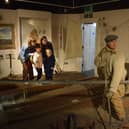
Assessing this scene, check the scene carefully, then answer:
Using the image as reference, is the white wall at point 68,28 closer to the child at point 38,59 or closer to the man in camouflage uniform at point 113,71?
the child at point 38,59

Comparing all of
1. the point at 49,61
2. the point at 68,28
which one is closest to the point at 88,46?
the point at 68,28

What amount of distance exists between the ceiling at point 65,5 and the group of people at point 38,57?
4.73 feet

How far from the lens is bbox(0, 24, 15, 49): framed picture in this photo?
843cm

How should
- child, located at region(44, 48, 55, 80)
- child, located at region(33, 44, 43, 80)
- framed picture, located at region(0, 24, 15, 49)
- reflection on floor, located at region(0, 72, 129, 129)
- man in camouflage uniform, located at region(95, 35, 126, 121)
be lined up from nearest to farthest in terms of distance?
man in camouflage uniform, located at region(95, 35, 126, 121), reflection on floor, located at region(0, 72, 129, 129), child, located at region(44, 48, 55, 80), child, located at region(33, 44, 43, 80), framed picture, located at region(0, 24, 15, 49)

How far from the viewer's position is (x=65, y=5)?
9.61 m

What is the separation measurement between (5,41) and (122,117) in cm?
582

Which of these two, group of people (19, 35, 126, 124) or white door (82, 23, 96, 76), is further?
white door (82, 23, 96, 76)

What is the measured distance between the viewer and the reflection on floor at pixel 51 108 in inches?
150

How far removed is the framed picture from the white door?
2784 mm

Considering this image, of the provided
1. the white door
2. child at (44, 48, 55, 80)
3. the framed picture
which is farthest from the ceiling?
child at (44, 48, 55, 80)

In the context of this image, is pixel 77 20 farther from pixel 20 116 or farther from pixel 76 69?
pixel 20 116

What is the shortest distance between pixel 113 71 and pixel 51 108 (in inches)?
82.1

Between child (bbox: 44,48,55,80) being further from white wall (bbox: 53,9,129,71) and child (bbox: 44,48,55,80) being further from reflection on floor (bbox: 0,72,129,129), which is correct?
white wall (bbox: 53,9,129,71)

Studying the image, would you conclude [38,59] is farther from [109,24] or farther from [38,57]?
[109,24]
